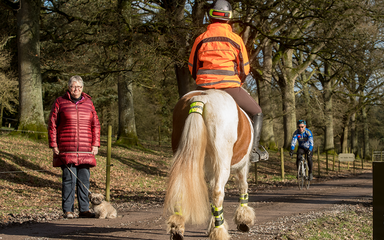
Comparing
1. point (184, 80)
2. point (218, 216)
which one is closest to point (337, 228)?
point (218, 216)

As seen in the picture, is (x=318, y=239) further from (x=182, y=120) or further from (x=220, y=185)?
(x=182, y=120)

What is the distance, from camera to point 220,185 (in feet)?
12.6

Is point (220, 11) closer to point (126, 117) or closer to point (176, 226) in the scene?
point (176, 226)

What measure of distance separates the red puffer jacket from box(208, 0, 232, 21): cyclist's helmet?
292 centimetres

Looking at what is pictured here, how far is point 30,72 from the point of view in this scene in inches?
531

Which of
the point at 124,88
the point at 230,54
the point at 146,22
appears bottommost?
the point at 230,54

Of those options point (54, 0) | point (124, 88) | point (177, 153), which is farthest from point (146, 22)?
point (177, 153)

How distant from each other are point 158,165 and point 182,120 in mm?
11268

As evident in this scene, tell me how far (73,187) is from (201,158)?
3194mm

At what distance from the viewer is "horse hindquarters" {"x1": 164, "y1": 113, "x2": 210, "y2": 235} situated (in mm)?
3553

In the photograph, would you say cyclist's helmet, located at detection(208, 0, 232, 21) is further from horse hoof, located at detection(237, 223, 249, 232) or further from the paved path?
the paved path

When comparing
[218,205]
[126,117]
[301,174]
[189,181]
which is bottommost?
[301,174]

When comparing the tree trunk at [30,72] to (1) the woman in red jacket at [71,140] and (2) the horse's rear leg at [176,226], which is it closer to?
(1) the woman in red jacket at [71,140]

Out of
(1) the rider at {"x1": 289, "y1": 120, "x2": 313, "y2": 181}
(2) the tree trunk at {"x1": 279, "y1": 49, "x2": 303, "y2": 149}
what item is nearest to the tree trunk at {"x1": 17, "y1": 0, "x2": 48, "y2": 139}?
(1) the rider at {"x1": 289, "y1": 120, "x2": 313, "y2": 181}
